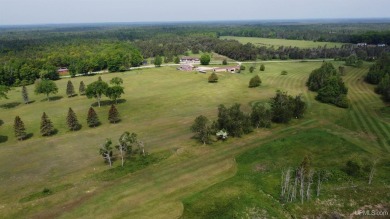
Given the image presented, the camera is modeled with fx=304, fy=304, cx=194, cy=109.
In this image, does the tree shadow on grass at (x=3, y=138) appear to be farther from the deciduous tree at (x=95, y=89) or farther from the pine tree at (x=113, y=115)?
the deciduous tree at (x=95, y=89)

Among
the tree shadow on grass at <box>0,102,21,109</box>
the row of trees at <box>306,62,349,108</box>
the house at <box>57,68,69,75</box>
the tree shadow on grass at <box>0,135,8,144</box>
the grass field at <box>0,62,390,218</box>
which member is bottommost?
the tree shadow on grass at <box>0,135,8,144</box>

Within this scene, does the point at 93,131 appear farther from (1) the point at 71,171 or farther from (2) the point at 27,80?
(2) the point at 27,80

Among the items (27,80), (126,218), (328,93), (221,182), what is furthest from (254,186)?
(27,80)


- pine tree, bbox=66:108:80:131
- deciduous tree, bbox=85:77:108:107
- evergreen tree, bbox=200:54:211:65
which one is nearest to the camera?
pine tree, bbox=66:108:80:131

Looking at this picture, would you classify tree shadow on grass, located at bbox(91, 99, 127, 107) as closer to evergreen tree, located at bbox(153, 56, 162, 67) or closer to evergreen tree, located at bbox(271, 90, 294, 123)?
evergreen tree, located at bbox(271, 90, 294, 123)

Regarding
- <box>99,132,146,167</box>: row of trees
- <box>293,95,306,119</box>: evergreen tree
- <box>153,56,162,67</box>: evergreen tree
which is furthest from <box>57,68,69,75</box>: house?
<box>293,95,306,119</box>: evergreen tree
